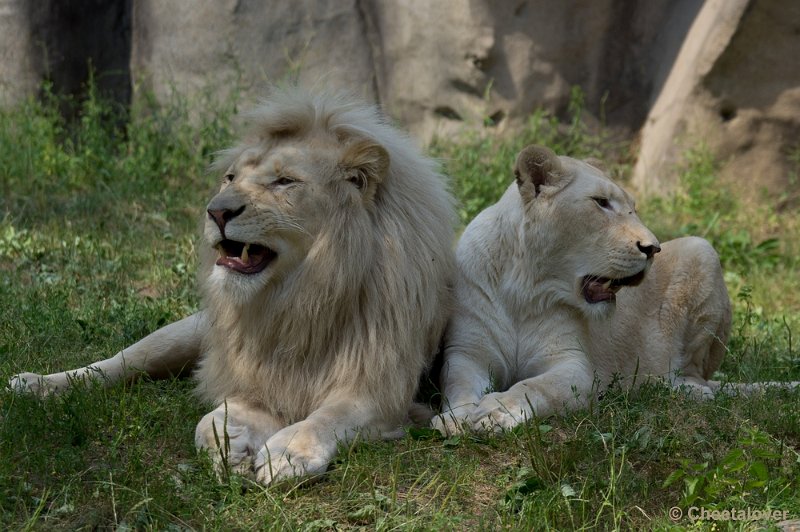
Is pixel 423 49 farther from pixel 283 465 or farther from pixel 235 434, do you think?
pixel 283 465

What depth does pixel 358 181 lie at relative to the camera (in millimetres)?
4613

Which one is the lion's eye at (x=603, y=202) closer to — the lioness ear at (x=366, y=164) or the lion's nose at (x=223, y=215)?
the lioness ear at (x=366, y=164)

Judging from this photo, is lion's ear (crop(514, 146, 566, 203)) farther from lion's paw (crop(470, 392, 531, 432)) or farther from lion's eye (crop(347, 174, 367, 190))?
lion's paw (crop(470, 392, 531, 432))

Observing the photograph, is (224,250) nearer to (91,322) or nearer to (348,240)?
(348,240)

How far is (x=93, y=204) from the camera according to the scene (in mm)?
8234

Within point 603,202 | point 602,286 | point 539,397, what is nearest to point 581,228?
point 603,202

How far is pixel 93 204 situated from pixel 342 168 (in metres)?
4.17

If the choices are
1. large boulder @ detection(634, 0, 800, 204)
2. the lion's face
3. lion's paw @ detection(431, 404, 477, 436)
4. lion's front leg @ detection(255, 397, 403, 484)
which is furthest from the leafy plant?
large boulder @ detection(634, 0, 800, 204)

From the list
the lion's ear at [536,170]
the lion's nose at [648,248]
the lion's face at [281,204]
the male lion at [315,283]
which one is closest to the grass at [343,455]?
the male lion at [315,283]

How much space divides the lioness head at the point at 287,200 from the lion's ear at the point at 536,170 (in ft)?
2.06

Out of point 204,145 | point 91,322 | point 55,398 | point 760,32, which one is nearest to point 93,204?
point 204,145

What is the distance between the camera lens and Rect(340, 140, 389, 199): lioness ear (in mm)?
4555

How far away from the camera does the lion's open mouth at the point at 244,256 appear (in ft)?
14.4

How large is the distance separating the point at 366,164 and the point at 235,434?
119 centimetres
